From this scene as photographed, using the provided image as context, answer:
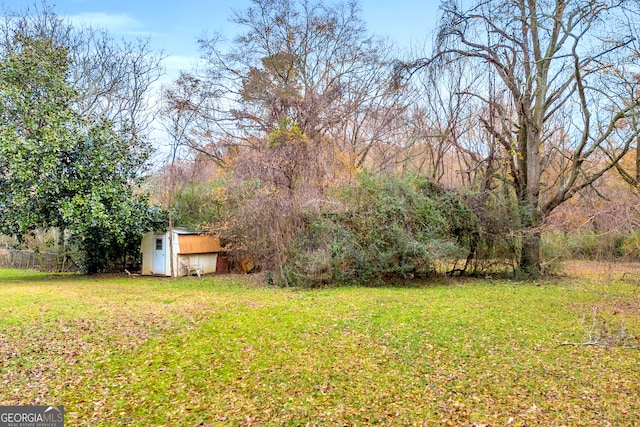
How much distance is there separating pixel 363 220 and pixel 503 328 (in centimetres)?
475

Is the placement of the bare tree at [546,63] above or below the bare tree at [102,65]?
below

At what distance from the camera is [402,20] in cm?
1243

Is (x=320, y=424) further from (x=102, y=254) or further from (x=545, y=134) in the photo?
(x=545, y=134)

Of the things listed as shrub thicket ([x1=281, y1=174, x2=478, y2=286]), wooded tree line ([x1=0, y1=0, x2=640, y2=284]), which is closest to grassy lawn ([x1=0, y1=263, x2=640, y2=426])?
shrub thicket ([x1=281, y1=174, x2=478, y2=286])

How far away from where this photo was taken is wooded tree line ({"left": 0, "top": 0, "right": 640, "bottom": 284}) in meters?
9.26

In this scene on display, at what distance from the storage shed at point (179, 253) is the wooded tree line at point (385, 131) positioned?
29.8 inches

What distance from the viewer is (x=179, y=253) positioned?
1222 centimetres

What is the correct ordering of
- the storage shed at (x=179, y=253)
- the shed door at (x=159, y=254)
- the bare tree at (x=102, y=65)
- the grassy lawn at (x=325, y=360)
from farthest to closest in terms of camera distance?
the bare tree at (x=102, y=65) → the shed door at (x=159, y=254) → the storage shed at (x=179, y=253) → the grassy lawn at (x=325, y=360)

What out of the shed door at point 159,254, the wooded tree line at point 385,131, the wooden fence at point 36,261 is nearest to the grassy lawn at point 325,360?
the wooded tree line at point 385,131

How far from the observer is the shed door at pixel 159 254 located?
1252cm

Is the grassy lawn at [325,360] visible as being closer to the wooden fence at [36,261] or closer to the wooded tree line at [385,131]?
the wooded tree line at [385,131]
